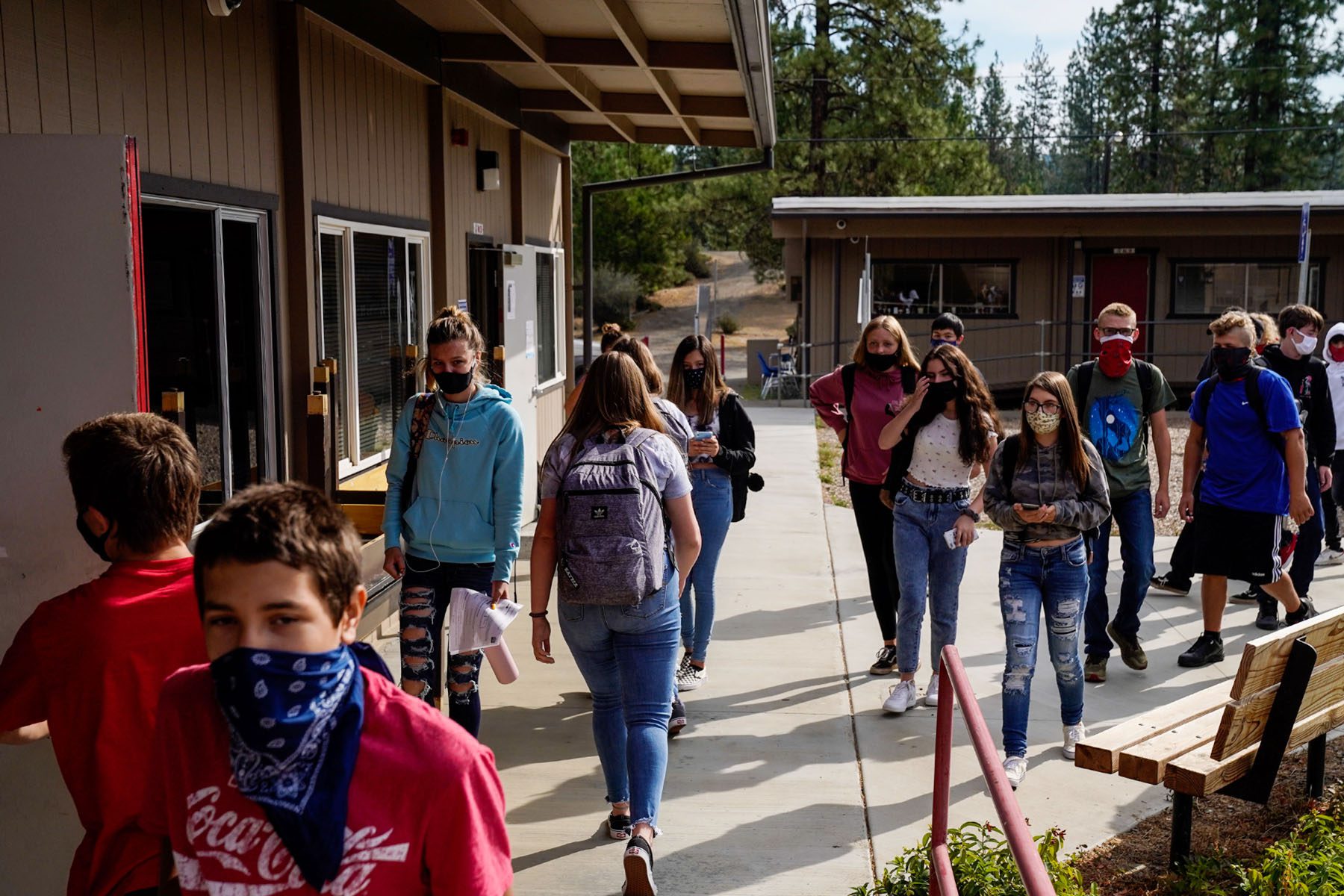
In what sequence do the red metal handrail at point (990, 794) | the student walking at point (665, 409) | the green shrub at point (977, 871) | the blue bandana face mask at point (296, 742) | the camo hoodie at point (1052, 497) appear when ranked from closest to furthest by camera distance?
the blue bandana face mask at point (296, 742)
the red metal handrail at point (990, 794)
the green shrub at point (977, 871)
the student walking at point (665, 409)
the camo hoodie at point (1052, 497)

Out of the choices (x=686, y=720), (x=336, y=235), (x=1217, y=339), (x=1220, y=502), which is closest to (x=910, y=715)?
(x=686, y=720)

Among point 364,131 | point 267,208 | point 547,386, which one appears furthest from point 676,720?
point 547,386

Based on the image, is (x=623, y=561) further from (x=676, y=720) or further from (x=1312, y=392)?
(x=1312, y=392)

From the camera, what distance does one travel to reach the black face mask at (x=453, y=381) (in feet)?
15.4

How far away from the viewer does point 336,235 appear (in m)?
6.68

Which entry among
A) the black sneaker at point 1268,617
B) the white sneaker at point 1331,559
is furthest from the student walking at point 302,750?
the white sneaker at point 1331,559

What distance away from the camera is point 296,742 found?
5.76 feet

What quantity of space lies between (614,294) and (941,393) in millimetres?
39830

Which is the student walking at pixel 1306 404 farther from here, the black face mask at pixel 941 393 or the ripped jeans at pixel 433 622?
the ripped jeans at pixel 433 622

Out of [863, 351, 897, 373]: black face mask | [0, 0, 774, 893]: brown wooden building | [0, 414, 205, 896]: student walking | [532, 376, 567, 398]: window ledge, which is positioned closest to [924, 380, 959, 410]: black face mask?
[863, 351, 897, 373]: black face mask

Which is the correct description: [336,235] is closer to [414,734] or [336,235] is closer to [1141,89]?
[414,734]

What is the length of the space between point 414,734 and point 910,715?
4640 millimetres

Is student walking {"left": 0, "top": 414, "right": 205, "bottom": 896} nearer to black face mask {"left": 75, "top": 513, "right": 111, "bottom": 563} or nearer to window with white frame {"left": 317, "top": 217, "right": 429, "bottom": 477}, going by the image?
black face mask {"left": 75, "top": 513, "right": 111, "bottom": 563}

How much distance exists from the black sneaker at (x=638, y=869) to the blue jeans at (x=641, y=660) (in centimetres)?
9
